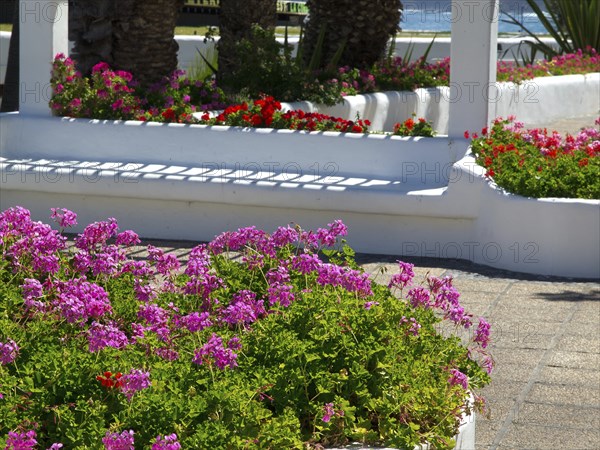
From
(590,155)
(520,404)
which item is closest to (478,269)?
Result: (590,155)

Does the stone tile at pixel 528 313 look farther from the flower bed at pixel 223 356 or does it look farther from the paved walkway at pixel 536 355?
the flower bed at pixel 223 356

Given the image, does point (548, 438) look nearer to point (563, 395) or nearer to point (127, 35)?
point (563, 395)

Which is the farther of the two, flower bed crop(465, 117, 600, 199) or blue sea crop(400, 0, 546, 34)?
blue sea crop(400, 0, 546, 34)

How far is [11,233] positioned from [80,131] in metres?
4.35

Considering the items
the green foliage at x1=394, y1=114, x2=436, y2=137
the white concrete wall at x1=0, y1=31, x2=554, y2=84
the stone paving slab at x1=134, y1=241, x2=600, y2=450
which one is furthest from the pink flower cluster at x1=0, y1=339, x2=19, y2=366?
the white concrete wall at x1=0, y1=31, x2=554, y2=84

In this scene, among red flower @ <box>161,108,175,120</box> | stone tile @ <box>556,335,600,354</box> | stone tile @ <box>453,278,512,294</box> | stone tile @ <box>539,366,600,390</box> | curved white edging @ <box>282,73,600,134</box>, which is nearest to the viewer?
stone tile @ <box>539,366,600,390</box>

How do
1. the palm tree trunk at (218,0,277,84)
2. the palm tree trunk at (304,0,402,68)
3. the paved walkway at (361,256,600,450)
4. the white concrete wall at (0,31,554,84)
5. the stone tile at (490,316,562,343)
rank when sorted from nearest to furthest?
the paved walkway at (361,256,600,450), the stone tile at (490,316,562,343), the palm tree trunk at (218,0,277,84), the palm tree trunk at (304,0,402,68), the white concrete wall at (0,31,554,84)

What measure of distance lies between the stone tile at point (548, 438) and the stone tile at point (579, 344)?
3.58ft

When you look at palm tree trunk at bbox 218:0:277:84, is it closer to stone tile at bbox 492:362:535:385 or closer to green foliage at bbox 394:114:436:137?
green foliage at bbox 394:114:436:137

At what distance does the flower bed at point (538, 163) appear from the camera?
7.50 m

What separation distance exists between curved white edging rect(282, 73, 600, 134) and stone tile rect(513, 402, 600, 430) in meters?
3.87

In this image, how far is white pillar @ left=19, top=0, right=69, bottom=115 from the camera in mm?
9516

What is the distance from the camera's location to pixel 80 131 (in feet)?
30.5

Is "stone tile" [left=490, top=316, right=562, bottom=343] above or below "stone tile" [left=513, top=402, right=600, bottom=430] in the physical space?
above
